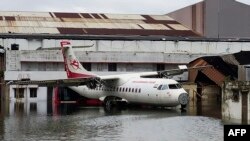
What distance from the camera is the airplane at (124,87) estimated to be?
41.7m

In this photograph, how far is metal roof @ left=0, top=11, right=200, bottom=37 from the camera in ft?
231

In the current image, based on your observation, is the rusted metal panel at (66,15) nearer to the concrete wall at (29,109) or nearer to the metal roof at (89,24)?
the metal roof at (89,24)

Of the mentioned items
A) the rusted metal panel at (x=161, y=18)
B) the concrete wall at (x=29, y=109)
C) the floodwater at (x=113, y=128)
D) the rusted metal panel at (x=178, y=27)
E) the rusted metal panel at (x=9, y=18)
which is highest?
the rusted metal panel at (x=161, y=18)

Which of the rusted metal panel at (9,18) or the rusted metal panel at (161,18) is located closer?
the rusted metal panel at (9,18)

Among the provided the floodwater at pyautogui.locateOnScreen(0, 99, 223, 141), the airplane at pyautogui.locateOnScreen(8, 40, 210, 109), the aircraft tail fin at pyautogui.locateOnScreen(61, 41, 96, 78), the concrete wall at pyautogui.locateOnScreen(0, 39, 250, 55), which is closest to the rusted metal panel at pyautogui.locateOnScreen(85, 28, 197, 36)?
the concrete wall at pyautogui.locateOnScreen(0, 39, 250, 55)

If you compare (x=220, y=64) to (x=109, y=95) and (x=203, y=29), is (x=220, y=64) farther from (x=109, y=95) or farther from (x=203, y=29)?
(x=203, y=29)

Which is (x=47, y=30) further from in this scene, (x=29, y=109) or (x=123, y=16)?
(x=29, y=109)

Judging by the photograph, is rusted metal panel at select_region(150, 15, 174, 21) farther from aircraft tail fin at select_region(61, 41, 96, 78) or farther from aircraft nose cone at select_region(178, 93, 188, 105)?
aircraft nose cone at select_region(178, 93, 188, 105)

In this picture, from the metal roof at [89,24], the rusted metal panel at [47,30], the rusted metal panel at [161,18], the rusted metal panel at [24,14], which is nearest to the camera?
the rusted metal panel at [47,30]

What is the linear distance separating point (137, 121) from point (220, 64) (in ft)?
78.2

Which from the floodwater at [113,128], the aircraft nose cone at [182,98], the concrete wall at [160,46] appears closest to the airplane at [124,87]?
the aircraft nose cone at [182,98]

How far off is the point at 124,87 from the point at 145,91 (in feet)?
11.6

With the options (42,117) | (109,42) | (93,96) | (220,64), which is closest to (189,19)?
(109,42)

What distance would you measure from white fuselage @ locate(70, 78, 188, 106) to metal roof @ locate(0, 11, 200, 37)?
21780mm
